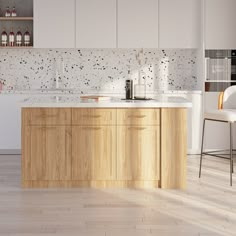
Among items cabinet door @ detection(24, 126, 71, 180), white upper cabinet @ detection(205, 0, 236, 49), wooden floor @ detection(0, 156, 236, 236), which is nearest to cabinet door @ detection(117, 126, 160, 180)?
wooden floor @ detection(0, 156, 236, 236)

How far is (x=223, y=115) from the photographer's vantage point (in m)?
5.68

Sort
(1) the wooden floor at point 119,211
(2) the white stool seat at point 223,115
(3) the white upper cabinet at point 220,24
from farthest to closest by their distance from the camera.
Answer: (3) the white upper cabinet at point 220,24 → (2) the white stool seat at point 223,115 → (1) the wooden floor at point 119,211

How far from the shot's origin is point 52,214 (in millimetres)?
4609

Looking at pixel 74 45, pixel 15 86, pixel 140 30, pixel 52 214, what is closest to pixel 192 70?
pixel 140 30

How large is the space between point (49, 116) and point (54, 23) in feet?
8.78

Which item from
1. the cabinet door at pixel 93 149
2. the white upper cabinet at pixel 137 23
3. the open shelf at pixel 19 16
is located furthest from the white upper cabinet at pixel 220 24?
the cabinet door at pixel 93 149

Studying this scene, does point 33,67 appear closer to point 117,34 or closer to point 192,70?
point 117,34

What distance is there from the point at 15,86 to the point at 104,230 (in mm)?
4502

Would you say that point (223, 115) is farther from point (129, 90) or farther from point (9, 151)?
point (9, 151)

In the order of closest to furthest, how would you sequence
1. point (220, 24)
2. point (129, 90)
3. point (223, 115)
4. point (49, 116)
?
point (49, 116) < point (223, 115) < point (129, 90) < point (220, 24)

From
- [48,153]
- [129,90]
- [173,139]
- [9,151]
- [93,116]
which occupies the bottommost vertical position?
[9,151]

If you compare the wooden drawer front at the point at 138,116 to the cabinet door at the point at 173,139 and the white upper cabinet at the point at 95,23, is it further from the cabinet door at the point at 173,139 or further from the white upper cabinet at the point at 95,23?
the white upper cabinet at the point at 95,23

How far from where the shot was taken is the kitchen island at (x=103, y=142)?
5504 mm

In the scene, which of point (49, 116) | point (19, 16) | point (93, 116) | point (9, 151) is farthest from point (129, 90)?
point (19, 16)
